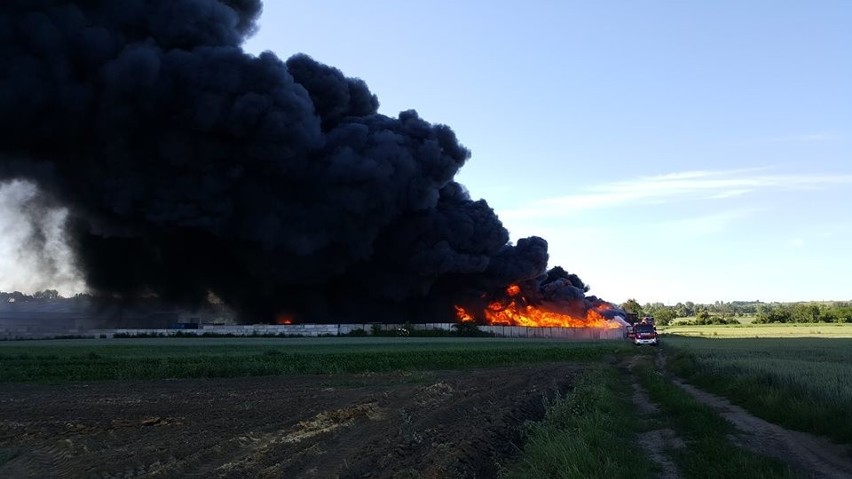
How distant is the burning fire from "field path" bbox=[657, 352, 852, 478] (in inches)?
2744

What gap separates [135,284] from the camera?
68688mm

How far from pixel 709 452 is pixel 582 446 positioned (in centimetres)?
252

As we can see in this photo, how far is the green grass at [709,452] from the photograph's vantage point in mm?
9195

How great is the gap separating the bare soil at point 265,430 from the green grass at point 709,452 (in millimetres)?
2815

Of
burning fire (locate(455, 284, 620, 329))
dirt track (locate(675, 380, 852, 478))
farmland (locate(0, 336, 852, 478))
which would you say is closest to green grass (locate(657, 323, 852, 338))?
burning fire (locate(455, 284, 620, 329))

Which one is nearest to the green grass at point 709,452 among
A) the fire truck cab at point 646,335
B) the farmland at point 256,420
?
the farmland at point 256,420

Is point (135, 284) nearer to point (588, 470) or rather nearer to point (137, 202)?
point (137, 202)

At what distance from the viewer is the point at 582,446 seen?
957 cm

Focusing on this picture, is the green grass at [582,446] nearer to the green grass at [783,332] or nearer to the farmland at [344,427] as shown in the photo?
the farmland at [344,427]

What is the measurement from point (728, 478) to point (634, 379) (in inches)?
765

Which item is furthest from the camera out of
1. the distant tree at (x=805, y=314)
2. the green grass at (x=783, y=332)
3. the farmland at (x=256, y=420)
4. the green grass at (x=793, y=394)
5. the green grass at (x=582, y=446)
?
the distant tree at (x=805, y=314)

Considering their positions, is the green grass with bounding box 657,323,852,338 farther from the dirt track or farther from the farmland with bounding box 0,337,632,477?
the dirt track

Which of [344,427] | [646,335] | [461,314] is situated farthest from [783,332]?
[344,427]

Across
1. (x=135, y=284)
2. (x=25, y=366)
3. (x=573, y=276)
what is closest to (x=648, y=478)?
(x=25, y=366)
